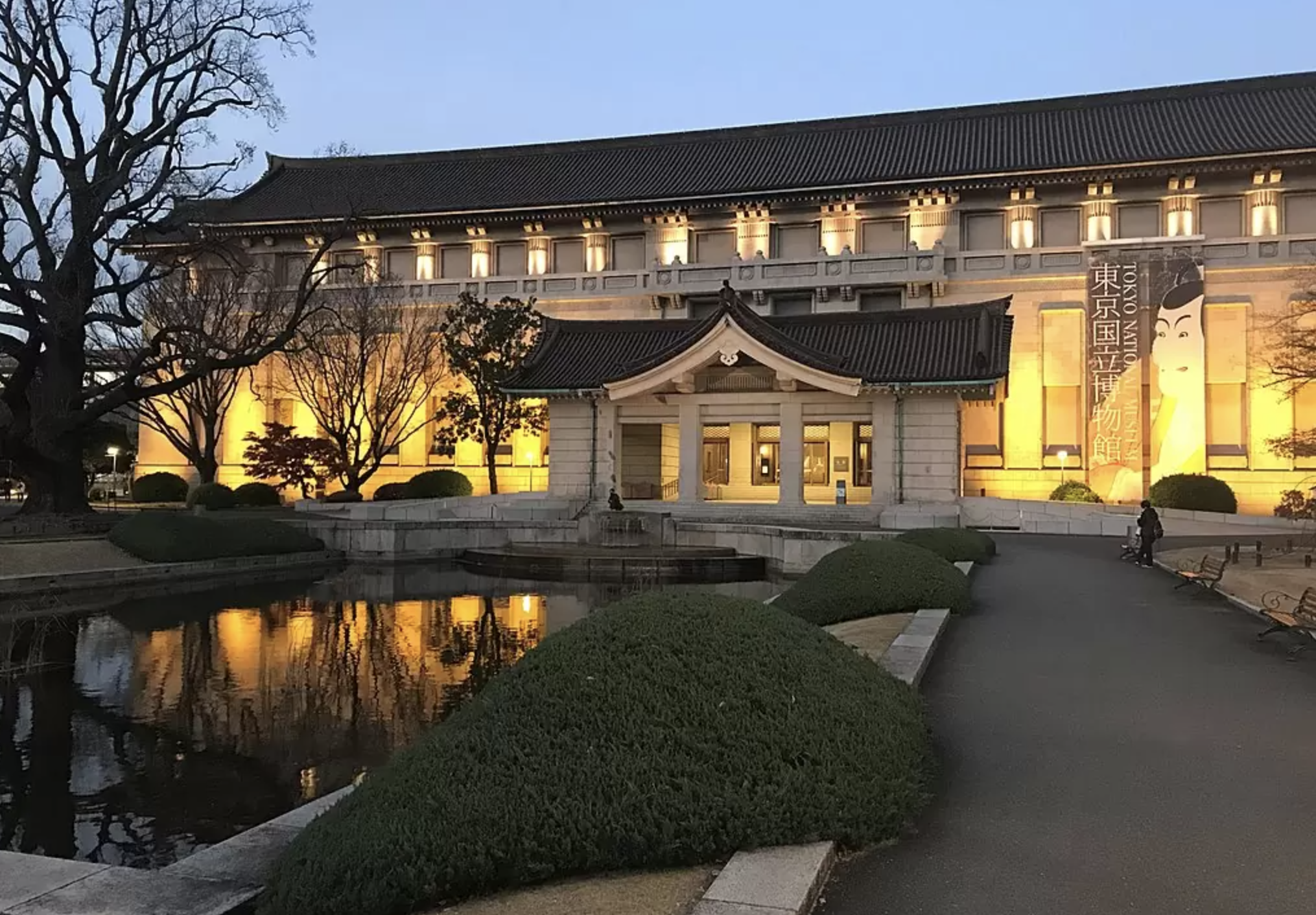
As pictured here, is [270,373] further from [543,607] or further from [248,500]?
[543,607]

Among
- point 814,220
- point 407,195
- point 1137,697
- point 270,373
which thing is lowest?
point 1137,697

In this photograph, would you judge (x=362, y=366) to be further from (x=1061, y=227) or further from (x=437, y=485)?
(x=1061, y=227)

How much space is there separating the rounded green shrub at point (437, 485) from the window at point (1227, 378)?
29.9 metres

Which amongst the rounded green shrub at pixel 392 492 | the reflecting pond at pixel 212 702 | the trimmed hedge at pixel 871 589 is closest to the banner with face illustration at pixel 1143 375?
the reflecting pond at pixel 212 702

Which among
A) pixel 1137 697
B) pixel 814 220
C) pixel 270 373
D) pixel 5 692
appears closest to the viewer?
pixel 1137 697

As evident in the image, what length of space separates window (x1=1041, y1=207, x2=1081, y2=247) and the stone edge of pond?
103 feet

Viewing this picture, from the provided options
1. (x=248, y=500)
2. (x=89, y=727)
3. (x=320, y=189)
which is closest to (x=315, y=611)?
(x=89, y=727)

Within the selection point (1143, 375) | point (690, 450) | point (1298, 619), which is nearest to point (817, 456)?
point (690, 450)

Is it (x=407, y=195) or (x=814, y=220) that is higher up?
(x=407, y=195)

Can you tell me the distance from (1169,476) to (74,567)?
33.0 metres

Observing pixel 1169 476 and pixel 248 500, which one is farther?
pixel 248 500

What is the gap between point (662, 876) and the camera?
4.56m

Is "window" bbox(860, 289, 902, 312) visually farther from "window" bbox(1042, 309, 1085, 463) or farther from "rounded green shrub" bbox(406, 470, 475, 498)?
"rounded green shrub" bbox(406, 470, 475, 498)

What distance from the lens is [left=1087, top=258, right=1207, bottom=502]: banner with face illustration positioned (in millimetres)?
36375
